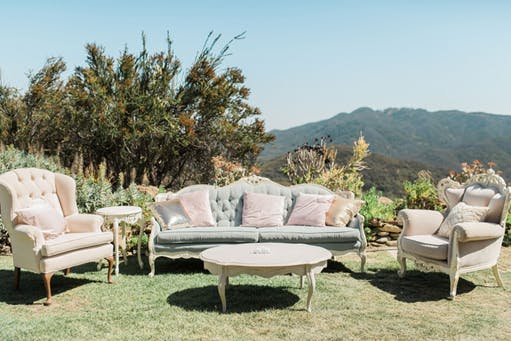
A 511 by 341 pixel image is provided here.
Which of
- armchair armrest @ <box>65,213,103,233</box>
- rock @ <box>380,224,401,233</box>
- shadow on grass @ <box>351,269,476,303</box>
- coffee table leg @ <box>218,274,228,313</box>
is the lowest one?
shadow on grass @ <box>351,269,476,303</box>

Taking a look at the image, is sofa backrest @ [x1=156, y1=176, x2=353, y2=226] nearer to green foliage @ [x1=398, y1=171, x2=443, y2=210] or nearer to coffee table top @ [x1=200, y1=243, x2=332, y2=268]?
coffee table top @ [x1=200, y1=243, x2=332, y2=268]

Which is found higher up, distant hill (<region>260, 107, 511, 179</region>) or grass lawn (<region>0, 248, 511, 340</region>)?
distant hill (<region>260, 107, 511, 179</region>)

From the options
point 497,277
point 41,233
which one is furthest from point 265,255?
point 497,277

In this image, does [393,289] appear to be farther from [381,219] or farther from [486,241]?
[381,219]

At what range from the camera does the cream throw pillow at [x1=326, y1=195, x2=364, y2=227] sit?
233 inches

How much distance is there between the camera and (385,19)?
661 cm

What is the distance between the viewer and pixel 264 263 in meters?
4.23

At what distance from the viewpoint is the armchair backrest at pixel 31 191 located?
4.91 metres

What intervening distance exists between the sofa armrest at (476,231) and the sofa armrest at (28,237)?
13.1 feet

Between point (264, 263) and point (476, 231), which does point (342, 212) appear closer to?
point (476, 231)

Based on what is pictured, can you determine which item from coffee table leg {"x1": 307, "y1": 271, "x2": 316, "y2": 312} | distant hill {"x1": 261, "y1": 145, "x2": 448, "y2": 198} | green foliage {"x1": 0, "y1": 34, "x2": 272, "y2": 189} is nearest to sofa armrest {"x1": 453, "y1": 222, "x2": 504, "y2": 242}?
coffee table leg {"x1": 307, "y1": 271, "x2": 316, "y2": 312}

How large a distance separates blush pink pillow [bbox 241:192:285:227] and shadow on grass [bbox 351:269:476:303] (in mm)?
1167

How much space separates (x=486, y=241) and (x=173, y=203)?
3516 mm

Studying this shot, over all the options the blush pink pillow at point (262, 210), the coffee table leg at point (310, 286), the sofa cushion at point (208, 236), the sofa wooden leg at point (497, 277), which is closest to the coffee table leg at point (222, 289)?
the coffee table leg at point (310, 286)
